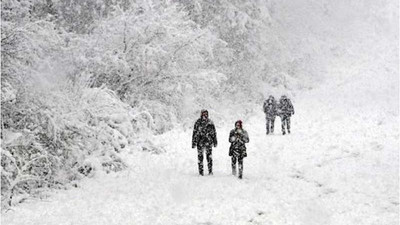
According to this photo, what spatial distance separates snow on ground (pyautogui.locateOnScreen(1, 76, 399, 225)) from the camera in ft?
32.8

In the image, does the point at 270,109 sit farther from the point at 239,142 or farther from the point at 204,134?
the point at 204,134

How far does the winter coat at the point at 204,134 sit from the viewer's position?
507 inches

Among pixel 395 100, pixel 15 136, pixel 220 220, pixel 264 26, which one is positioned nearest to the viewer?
pixel 220 220

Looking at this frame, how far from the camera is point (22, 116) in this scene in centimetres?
1159

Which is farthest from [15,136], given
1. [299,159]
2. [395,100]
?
[395,100]

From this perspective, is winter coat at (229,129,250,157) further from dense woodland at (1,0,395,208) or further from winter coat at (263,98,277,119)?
winter coat at (263,98,277,119)

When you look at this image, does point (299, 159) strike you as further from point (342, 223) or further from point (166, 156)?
point (342, 223)

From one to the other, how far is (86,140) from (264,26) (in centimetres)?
2461

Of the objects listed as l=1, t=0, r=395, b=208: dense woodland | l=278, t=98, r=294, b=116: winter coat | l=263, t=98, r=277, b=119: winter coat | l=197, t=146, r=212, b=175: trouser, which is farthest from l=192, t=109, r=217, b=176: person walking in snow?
l=278, t=98, r=294, b=116: winter coat

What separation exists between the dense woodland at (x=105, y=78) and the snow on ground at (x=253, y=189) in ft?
2.63

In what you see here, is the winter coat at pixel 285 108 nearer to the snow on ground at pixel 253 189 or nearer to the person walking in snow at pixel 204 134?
the snow on ground at pixel 253 189

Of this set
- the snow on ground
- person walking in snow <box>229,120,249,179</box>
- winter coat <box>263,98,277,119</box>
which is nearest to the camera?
the snow on ground

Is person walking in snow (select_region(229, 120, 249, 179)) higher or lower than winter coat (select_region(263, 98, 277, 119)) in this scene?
lower

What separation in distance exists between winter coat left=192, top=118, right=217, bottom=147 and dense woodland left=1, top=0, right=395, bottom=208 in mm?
1875
